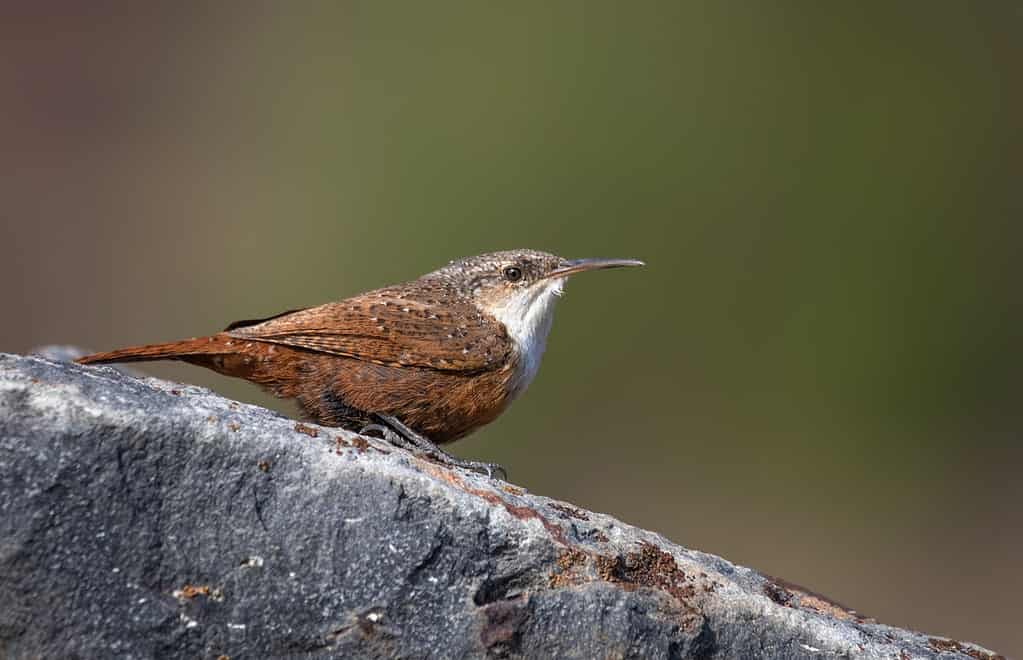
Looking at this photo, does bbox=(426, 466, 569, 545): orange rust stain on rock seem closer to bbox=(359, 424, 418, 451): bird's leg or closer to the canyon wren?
the canyon wren

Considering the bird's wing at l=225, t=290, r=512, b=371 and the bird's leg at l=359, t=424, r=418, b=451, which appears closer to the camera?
the bird's leg at l=359, t=424, r=418, b=451

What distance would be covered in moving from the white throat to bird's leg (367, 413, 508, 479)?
61 cm

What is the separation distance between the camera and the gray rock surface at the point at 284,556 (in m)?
3.57

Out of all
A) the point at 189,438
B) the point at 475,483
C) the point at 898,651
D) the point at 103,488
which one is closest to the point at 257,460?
the point at 189,438

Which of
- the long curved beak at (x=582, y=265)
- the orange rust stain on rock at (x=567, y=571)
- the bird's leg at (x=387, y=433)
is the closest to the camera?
the orange rust stain on rock at (x=567, y=571)

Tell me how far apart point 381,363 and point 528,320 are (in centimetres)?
103

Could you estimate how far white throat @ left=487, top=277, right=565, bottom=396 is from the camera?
19.0 ft

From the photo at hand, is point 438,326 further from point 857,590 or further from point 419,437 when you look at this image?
point 857,590

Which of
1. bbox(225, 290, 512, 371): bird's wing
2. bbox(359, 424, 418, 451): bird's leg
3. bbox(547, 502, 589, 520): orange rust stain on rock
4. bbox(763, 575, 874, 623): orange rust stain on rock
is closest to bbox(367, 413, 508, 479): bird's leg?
bbox(359, 424, 418, 451): bird's leg

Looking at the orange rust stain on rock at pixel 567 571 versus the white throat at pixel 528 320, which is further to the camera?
the white throat at pixel 528 320

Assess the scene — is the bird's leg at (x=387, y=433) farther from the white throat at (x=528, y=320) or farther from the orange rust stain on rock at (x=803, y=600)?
the orange rust stain on rock at (x=803, y=600)

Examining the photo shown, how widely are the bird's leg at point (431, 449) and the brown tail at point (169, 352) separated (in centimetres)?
74

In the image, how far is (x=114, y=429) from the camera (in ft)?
11.9

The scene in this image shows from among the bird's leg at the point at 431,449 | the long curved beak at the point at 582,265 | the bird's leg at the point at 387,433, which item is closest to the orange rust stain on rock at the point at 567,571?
the bird's leg at the point at 431,449
